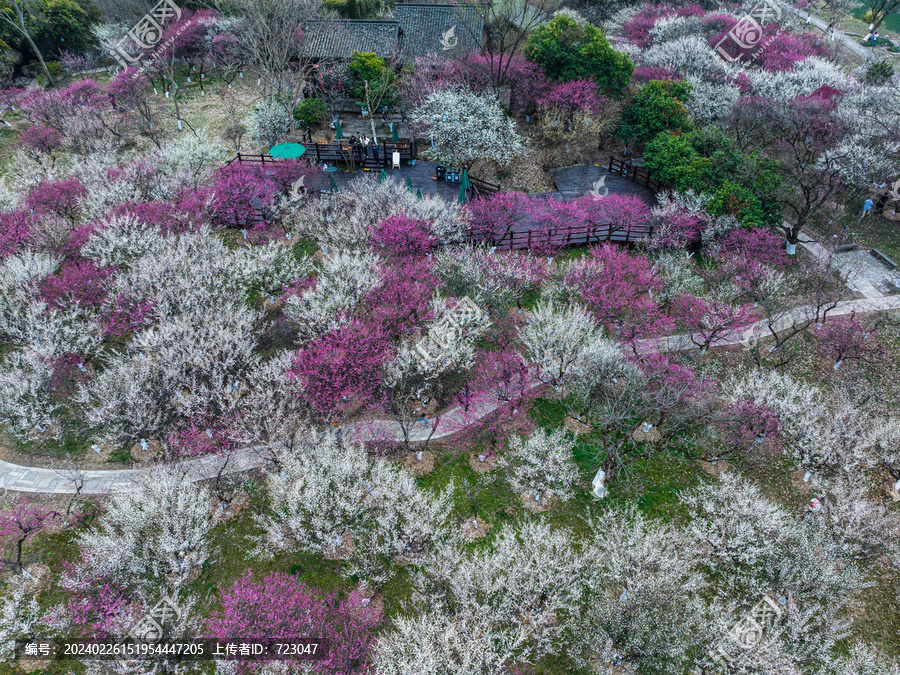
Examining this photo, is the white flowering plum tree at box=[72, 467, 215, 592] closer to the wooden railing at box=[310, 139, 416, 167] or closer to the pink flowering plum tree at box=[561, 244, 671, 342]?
the pink flowering plum tree at box=[561, 244, 671, 342]

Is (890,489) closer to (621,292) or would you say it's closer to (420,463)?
(621,292)

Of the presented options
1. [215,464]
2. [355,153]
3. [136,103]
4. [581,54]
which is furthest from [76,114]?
[581,54]

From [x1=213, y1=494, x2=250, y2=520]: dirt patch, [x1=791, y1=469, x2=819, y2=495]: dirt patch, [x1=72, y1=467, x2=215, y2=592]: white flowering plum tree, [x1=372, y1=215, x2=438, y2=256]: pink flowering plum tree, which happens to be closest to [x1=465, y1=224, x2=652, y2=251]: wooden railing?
[x1=372, y1=215, x2=438, y2=256]: pink flowering plum tree

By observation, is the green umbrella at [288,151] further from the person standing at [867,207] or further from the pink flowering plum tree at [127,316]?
the person standing at [867,207]

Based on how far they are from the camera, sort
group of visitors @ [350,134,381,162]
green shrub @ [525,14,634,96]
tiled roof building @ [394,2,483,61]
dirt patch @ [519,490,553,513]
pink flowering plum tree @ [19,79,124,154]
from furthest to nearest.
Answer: tiled roof building @ [394,2,483,61] < green shrub @ [525,14,634,96] < group of visitors @ [350,134,381,162] < pink flowering plum tree @ [19,79,124,154] < dirt patch @ [519,490,553,513]

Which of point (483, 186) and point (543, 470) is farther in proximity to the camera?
point (483, 186)

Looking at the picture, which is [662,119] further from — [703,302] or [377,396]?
[377,396]
